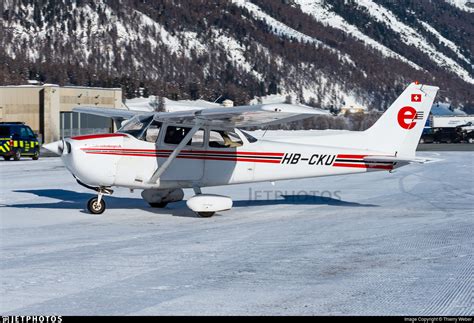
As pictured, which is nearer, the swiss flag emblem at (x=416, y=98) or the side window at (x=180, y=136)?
the side window at (x=180, y=136)

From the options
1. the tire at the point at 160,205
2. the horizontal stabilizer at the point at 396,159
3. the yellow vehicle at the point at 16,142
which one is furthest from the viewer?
the yellow vehicle at the point at 16,142

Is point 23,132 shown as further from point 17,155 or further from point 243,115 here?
point 243,115

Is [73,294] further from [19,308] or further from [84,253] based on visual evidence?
[84,253]

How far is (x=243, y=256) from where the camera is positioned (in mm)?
9648

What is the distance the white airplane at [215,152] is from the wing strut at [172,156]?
2 centimetres

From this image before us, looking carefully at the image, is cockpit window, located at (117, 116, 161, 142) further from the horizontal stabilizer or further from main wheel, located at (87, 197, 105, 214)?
the horizontal stabilizer

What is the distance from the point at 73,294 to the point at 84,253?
237 centimetres

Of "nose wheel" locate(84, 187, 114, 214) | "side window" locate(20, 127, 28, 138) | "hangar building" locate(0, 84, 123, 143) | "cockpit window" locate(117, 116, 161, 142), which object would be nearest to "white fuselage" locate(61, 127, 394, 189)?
"cockpit window" locate(117, 116, 161, 142)

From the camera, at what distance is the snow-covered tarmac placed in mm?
7145

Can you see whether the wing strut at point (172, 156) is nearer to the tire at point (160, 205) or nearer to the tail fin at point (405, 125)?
the tire at point (160, 205)

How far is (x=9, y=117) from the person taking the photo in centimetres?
6938

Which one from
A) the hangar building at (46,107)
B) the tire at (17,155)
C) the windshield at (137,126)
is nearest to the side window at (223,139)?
the windshield at (137,126)

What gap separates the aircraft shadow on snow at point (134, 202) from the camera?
15.0 metres

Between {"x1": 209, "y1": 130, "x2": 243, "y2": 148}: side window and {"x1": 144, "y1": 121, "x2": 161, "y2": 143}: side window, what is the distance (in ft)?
3.05
